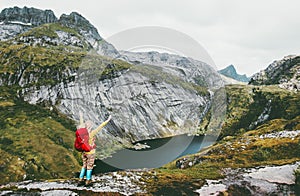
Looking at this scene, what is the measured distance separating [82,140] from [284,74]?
487 ft

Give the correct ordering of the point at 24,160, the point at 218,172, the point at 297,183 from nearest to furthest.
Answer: the point at 297,183
the point at 218,172
the point at 24,160

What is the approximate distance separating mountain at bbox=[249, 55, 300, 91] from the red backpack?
109677 mm

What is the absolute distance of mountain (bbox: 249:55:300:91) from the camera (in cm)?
12066

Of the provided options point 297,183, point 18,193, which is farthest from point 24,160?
point 297,183

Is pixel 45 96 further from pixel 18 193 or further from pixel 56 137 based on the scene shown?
pixel 18 193

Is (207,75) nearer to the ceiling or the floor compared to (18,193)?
nearer to the ceiling

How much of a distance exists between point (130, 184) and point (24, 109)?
94406 millimetres

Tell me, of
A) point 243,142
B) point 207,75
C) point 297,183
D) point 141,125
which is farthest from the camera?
point 141,125

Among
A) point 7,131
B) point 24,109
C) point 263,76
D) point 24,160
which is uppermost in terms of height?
point 263,76

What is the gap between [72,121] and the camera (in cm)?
11538

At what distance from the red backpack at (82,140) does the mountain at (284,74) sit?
110 meters

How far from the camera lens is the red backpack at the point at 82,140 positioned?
17.4m

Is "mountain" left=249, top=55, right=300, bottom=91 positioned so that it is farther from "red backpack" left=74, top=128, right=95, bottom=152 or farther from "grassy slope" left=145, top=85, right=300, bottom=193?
"red backpack" left=74, top=128, right=95, bottom=152

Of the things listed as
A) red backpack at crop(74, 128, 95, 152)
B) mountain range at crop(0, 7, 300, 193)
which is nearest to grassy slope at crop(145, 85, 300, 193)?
mountain range at crop(0, 7, 300, 193)
